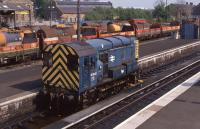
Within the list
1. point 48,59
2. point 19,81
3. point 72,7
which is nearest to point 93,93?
point 48,59

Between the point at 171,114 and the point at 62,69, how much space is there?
5.19m

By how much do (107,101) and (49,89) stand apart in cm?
318

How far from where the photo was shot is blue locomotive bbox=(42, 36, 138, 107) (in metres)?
15.6

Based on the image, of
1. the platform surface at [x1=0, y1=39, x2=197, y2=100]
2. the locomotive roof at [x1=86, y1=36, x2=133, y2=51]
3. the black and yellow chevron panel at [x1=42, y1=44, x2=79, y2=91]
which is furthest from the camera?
the platform surface at [x1=0, y1=39, x2=197, y2=100]

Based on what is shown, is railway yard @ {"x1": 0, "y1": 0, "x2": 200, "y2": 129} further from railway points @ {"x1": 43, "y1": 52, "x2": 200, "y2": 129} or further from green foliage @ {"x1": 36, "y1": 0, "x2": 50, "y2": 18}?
green foliage @ {"x1": 36, "y1": 0, "x2": 50, "y2": 18}

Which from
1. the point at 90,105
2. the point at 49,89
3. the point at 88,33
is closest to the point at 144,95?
the point at 90,105

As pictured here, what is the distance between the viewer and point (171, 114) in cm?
1410

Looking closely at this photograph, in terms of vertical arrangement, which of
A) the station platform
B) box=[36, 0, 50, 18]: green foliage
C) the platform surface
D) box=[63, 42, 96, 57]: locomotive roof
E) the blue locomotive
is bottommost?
the station platform

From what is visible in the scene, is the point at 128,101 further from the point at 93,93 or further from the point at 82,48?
the point at 82,48

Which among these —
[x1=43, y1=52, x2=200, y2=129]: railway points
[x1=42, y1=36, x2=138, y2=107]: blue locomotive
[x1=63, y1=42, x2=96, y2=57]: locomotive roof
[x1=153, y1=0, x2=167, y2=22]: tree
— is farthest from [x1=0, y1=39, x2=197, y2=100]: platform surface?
[x1=153, y1=0, x2=167, y2=22]: tree

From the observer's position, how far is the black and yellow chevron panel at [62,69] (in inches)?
615

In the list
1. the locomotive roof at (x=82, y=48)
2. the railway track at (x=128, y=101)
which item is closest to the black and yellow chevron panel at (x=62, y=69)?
the locomotive roof at (x=82, y=48)

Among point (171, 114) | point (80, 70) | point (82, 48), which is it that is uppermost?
point (82, 48)

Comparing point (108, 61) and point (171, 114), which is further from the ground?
point (108, 61)
